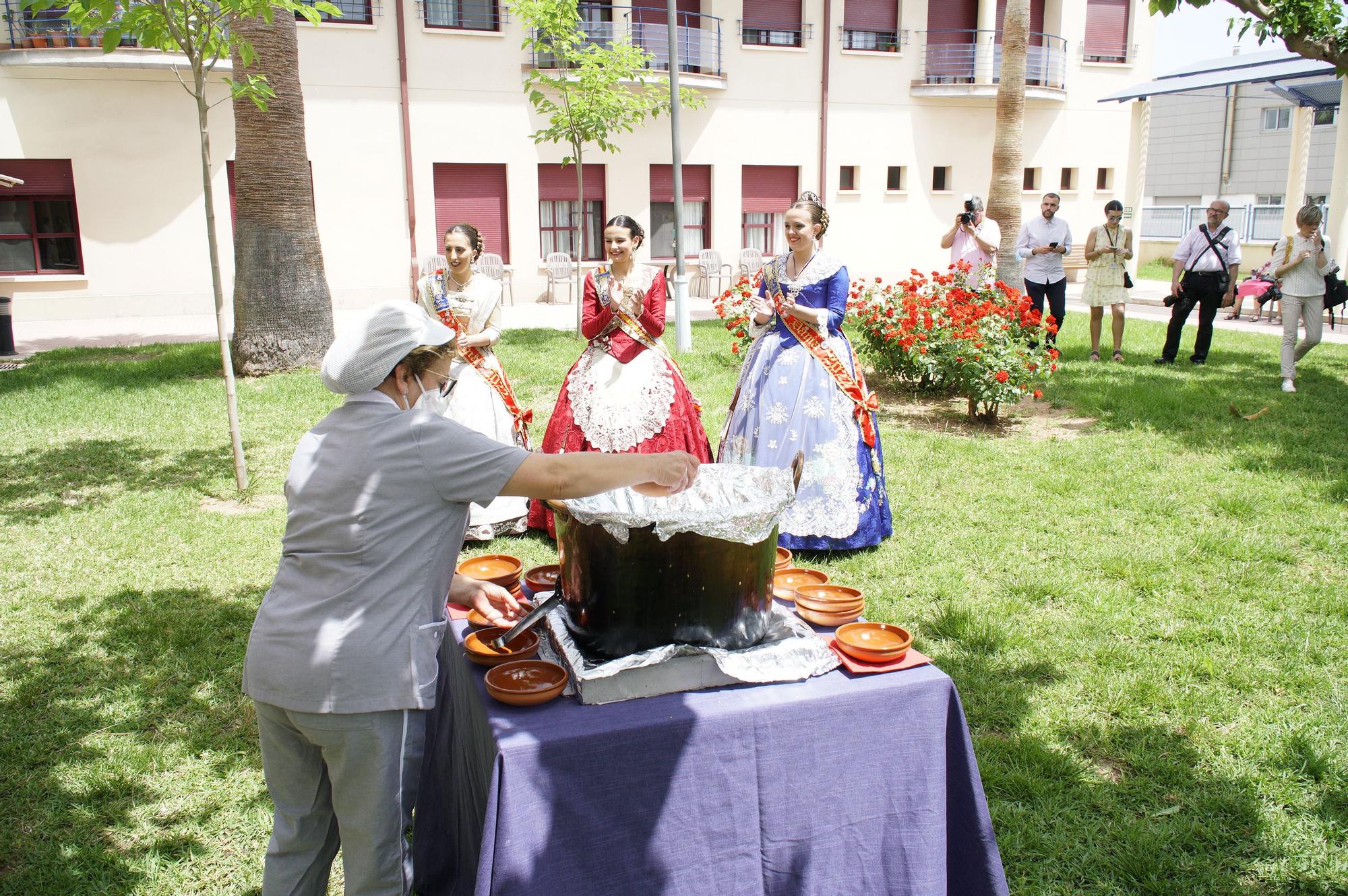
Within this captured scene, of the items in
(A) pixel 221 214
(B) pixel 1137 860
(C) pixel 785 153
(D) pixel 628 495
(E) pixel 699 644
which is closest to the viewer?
Answer: (E) pixel 699 644

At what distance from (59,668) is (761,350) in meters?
3.76

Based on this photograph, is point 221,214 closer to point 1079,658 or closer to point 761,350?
point 761,350

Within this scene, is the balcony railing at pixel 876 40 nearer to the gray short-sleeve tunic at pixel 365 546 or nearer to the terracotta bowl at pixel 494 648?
the terracotta bowl at pixel 494 648

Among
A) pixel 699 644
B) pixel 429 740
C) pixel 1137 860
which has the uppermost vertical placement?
pixel 699 644

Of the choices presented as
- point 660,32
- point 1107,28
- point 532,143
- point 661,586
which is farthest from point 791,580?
point 1107,28

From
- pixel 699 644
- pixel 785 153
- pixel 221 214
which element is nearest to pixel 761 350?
Result: pixel 699 644

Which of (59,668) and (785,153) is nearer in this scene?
(59,668)

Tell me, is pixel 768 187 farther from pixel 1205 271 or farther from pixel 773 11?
pixel 1205 271

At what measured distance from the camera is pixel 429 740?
305 centimetres

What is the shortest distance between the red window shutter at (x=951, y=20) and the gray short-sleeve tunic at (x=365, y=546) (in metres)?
22.2

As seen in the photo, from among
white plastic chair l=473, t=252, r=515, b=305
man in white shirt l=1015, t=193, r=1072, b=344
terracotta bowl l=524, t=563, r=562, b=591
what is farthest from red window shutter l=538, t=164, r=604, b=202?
terracotta bowl l=524, t=563, r=562, b=591

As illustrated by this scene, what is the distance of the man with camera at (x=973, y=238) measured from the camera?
998cm

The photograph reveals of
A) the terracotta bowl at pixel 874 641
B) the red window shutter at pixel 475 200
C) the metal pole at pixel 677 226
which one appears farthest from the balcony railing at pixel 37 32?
the terracotta bowl at pixel 874 641

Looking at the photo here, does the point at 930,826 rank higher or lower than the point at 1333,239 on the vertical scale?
lower
